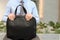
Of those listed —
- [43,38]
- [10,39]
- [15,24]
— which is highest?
[15,24]

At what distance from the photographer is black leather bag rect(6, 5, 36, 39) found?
2.91 meters

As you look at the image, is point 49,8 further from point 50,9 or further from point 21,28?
point 21,28

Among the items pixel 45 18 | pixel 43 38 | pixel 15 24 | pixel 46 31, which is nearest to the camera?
pixel 15 24

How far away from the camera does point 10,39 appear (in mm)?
2971

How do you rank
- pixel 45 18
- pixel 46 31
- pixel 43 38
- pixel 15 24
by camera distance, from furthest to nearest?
pixel 45 18 < pixel 46 31 < pixel 43 38 < pixel 15 24

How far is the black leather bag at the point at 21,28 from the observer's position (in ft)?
9.55

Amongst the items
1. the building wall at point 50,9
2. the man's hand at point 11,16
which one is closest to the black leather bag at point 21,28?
the man's hand at point 11,16

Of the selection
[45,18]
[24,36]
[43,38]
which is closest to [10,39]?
[24,36]

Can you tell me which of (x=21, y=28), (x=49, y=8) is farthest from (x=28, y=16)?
(x=49, y=8)

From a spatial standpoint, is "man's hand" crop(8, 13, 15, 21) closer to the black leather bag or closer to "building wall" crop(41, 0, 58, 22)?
the black leather bag

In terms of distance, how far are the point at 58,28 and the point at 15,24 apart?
274 cm

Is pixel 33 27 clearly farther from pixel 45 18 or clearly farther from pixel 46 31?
pixel 45 18

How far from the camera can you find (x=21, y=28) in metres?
2.92

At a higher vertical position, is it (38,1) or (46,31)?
(38,1)
